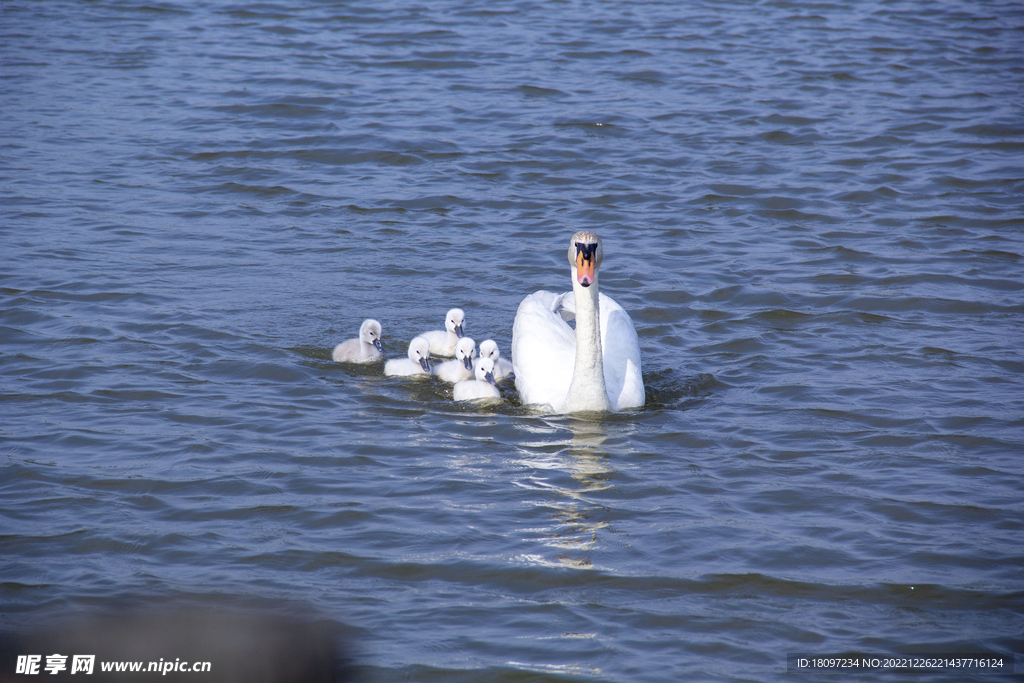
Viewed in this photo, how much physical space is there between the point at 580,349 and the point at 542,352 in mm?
675

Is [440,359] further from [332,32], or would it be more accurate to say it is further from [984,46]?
[984,46]

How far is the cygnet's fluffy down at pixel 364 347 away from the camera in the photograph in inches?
369

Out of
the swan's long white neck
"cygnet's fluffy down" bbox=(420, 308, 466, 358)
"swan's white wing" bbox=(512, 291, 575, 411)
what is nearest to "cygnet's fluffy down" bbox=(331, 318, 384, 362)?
"cygnet's fluffy down" bbox=(420, 308, 466, 358)

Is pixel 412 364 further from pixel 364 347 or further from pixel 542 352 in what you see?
pixel 542 352

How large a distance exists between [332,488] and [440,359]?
2.93 meters

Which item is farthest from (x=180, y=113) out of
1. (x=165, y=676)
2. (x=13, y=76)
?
(x=165, y=676)

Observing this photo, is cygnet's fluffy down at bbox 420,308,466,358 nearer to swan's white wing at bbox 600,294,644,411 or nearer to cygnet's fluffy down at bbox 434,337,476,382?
cygnet's fluffy down at bbox 434,337,476,382

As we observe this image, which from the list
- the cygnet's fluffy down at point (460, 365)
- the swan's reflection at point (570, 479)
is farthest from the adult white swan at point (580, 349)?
the cygnet's fluffy down at point (460, 365)

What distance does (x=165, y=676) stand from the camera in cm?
421

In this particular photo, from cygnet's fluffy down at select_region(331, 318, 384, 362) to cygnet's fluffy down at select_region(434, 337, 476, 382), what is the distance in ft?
1.77

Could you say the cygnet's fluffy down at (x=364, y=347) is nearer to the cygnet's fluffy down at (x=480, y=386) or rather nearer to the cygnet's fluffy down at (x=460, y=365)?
the cygnet's fluffy down at (x=460, y=365)

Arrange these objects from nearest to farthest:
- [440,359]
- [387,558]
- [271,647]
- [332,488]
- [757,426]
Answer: [271,647] → [387,558] → [332,488] → [757,426] → [440,359]

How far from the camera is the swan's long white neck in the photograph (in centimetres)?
845

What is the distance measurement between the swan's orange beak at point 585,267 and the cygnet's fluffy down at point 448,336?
5.23 feet
